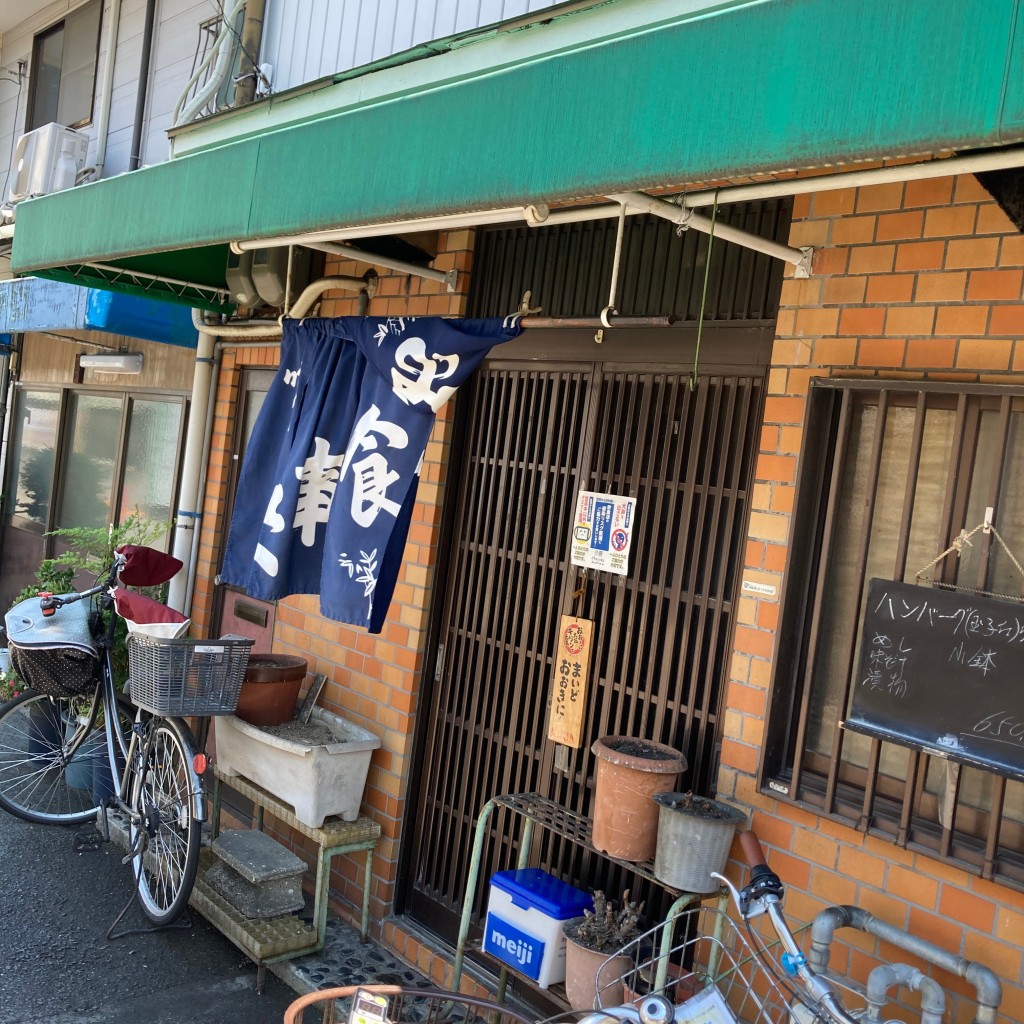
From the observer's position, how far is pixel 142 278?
21.8 ft

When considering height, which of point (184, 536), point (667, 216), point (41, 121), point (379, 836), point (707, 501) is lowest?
point (379, 836)

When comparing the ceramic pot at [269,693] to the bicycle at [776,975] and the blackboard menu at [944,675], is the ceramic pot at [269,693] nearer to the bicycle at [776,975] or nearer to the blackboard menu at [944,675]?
the bicycle at [776,975]

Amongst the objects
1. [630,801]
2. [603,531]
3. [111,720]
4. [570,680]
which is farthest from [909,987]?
[111,720]

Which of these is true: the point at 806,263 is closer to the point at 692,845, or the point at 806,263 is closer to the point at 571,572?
the point at 571,572

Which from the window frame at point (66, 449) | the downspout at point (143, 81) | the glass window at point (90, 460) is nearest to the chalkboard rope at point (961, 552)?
the window frame at point (66, 449)

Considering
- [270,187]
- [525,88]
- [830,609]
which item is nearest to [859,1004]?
[830,609]

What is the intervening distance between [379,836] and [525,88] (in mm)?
3691

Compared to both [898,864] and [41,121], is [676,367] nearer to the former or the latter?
[898,864]

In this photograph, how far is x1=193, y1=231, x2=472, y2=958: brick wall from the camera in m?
5.09

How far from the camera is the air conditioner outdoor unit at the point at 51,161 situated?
9930mm

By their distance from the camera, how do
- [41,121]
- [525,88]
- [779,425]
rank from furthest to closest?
[41,121]
[779,425]
[525,88]

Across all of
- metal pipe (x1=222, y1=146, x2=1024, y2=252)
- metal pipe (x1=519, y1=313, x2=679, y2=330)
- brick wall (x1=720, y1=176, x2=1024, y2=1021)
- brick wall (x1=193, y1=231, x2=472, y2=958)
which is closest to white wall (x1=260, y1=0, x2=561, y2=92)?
brick wall (x1=193, y1=231, x2=472, y2=958)

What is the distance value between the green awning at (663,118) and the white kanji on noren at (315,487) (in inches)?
47.6

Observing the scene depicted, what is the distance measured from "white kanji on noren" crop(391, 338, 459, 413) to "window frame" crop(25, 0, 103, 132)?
305 inches
